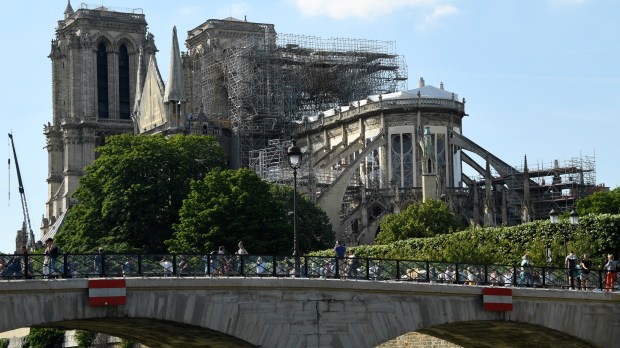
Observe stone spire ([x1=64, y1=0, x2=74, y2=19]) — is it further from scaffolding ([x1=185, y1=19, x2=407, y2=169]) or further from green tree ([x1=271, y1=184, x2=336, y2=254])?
green tree ([x1=271, y1=184, x2=336, y2=254])

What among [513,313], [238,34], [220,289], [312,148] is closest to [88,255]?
[220,289]

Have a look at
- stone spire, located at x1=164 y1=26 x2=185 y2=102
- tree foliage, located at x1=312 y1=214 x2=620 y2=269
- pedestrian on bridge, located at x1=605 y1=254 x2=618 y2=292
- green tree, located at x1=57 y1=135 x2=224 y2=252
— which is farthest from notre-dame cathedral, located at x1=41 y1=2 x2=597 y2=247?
pedestrian on bridge, located at x1=605 y1=254 x2=618 y2=292

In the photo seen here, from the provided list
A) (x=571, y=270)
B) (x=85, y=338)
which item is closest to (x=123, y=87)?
(x=85, y=338)

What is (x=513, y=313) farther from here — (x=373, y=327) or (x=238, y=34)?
(x=238, y=34)

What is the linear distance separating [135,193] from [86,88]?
173ft

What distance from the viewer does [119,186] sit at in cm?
9419

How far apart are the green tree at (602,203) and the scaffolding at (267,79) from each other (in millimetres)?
25747

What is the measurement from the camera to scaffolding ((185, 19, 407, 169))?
412ft

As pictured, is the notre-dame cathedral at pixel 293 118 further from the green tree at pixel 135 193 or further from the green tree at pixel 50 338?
the green tree at pixel 50 338

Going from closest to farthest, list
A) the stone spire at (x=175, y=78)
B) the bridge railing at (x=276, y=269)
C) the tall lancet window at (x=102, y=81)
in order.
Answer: the bridge railing at (x=276, y=269)
the stone spire at (x=175, y=78)
the tall lancet window at (x=102, y=81)

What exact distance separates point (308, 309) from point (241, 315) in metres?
2.33

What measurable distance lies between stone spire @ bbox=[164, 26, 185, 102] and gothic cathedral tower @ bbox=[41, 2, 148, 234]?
2113 cm

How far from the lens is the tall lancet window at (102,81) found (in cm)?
14712

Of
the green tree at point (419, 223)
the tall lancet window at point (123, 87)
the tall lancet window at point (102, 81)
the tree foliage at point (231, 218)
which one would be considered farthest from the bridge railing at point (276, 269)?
the tall lancet window at point (123, 87)
